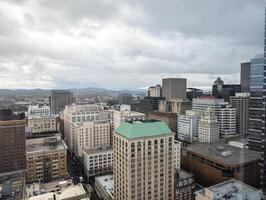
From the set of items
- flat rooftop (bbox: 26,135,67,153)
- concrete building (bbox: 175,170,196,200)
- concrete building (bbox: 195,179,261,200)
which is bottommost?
concrete building (bbox: 175,170,196,200)

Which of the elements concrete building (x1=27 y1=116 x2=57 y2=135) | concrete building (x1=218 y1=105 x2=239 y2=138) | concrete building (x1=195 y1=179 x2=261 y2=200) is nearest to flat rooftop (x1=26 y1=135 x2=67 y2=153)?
concrete building (x1=27 y1=116 x2=57 y2=135)

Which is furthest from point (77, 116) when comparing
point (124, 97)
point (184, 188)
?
point (184, 188)

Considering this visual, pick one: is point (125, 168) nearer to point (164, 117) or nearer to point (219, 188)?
point (219, 188)

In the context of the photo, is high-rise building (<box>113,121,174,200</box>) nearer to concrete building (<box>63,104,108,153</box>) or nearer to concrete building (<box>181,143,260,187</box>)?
concrete building (<box>181,143,260,187</box>)

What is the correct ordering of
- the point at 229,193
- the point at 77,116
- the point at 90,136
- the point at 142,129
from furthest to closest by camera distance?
the point at 77,116 < the point at 90,136 < the point at 142,129 < the point at 229,193

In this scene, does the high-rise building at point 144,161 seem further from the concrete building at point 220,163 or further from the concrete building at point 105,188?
the concrete building at point 220,163

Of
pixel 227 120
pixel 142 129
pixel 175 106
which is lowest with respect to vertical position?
pixel 227 120

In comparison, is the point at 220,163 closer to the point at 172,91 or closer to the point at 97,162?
the point at 97,162
